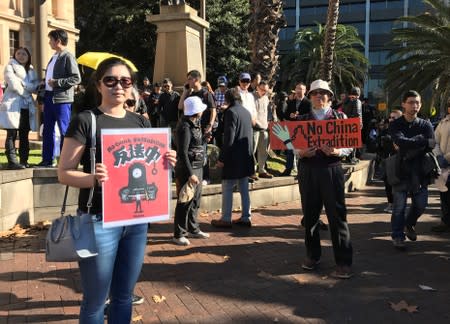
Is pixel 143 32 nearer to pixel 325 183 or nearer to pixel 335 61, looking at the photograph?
pixel 335 61

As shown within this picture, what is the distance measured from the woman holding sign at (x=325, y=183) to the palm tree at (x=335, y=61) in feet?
125

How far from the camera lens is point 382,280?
505 cm

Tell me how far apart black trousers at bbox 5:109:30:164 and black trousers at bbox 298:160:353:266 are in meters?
4.06

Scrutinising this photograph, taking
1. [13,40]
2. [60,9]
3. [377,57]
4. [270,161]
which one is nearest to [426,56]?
[270,161]

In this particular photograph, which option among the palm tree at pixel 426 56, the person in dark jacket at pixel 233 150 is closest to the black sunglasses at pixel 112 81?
the person in dark jacket at pixel 233 150

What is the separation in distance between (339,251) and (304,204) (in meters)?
0.61

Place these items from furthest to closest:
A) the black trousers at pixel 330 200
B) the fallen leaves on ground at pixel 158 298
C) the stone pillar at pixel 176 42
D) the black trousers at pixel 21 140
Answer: the stone pillar at pixel 176 42
the black trousers at pixel 21 140
the black trousers at pixel 330 200
the fallen leaves on ground at pixel 158 298

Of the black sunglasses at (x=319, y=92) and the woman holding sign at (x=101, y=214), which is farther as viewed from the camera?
the black sunglasses at (x=319, y=92)

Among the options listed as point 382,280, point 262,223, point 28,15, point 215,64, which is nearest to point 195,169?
point 262,223

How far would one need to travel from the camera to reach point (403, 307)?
4.33 metres

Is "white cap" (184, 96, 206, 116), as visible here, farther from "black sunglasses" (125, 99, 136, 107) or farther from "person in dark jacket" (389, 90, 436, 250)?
"person in dark jacket" (389, 90, 436, 250)

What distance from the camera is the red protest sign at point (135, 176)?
2805 millimetres

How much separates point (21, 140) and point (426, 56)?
19145 millimetres

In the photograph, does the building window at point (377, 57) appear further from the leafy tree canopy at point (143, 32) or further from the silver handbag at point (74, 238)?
the silver handbag at point (74, 238)
